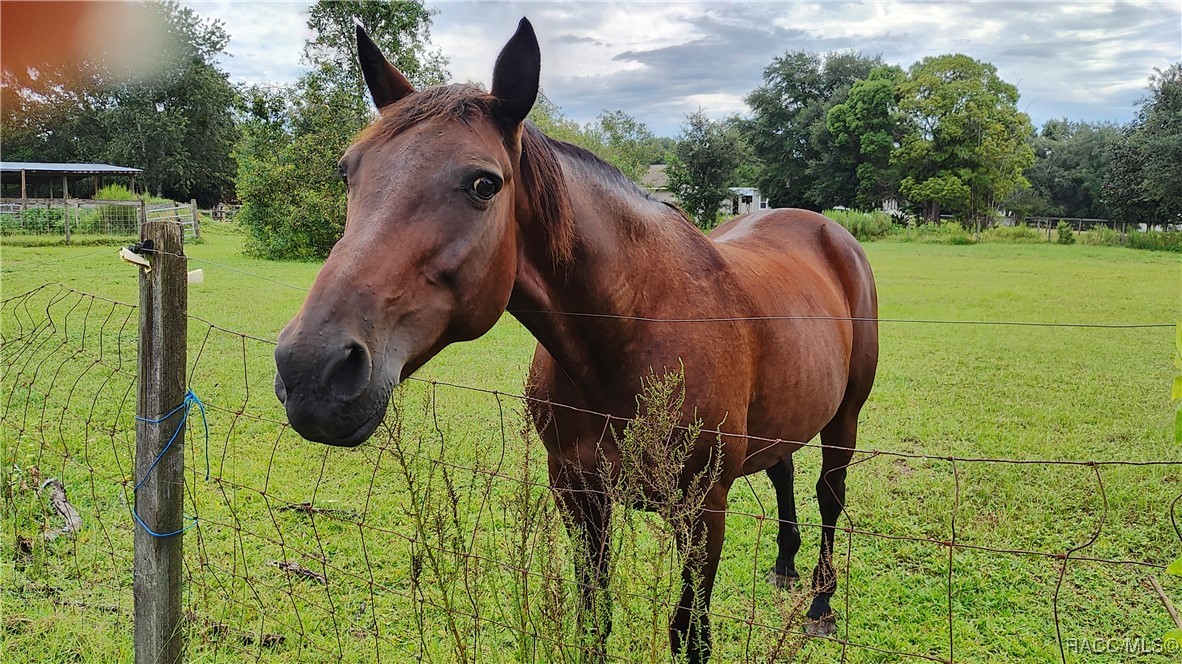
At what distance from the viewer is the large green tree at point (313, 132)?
18.7 meters

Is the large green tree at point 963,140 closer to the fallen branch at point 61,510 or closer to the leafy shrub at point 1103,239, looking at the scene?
the leafy shrub at point 1103,239

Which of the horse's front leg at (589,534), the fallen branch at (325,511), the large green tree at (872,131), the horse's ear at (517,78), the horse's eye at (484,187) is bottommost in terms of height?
the fallen branch at (325,511)

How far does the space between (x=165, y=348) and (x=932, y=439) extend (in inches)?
215

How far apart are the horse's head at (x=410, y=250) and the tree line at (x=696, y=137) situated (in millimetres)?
17670

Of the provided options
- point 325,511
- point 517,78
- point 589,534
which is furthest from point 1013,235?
point 517,78

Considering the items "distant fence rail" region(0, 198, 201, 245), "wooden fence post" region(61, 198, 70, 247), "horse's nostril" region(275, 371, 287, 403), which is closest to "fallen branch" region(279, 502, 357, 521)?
"horse's nostril" region(275, 371, 287, 403)

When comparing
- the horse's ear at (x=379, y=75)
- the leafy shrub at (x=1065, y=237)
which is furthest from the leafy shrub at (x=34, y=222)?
the leafy shrub at (x=1065, y=237)

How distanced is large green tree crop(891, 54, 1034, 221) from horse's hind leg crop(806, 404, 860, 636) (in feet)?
135

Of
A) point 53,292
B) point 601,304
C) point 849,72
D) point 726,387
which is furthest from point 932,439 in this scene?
point 849,72

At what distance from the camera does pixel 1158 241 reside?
24828 mm

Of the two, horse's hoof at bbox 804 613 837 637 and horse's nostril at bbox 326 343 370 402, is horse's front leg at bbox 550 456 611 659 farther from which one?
horse's hoof at bbox 804 613 837 637

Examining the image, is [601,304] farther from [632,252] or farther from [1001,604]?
[1001,604]

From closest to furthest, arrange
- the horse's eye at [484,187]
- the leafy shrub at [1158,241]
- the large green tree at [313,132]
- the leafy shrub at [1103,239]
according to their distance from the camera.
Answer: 1. the horse's eye at [484,187]
2. the large green tree at [313,132]
3. the leafy shrub at [1158,241]
4. the leafy shrub at [1103,239]

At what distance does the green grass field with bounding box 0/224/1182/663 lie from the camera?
2.09m
